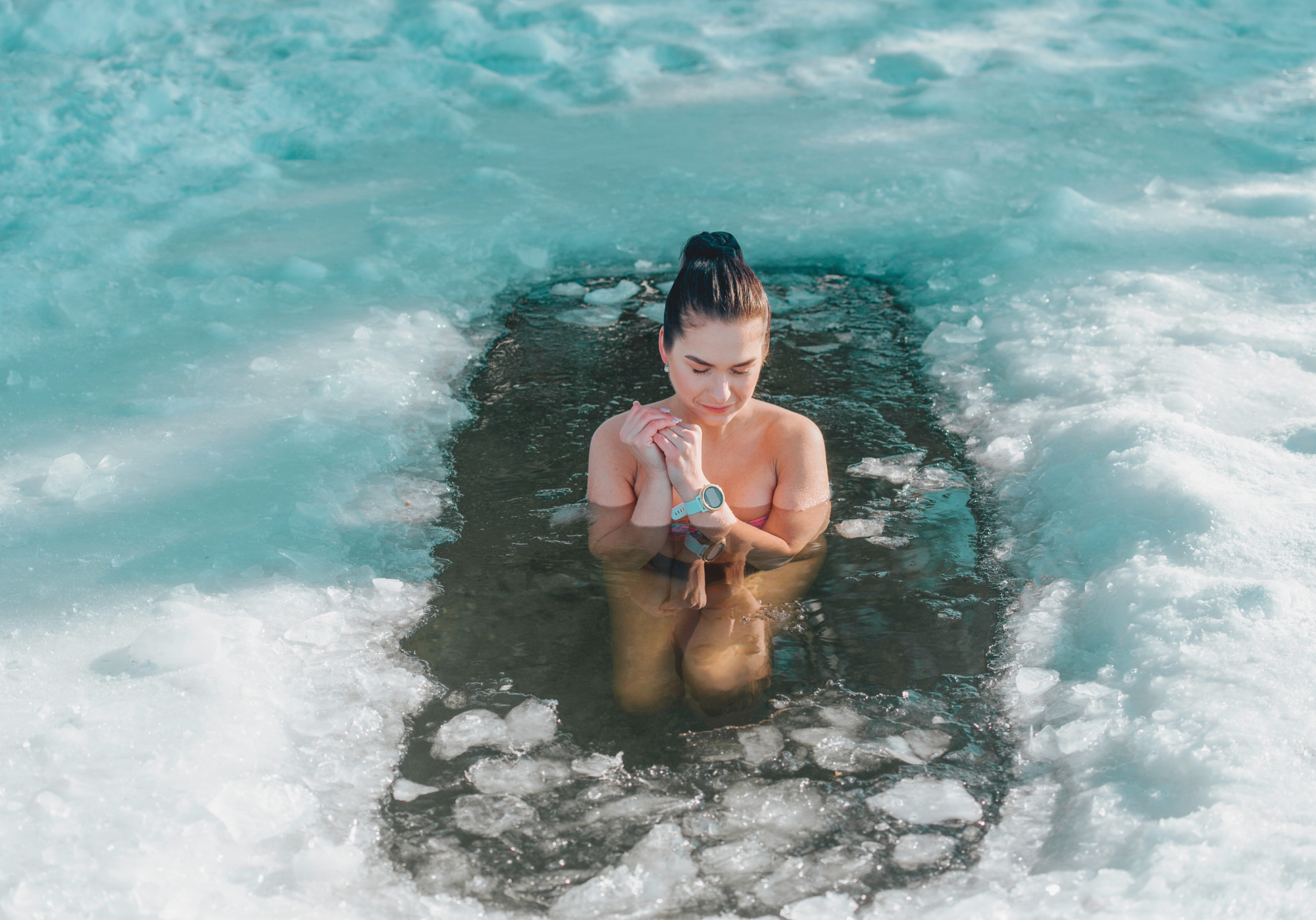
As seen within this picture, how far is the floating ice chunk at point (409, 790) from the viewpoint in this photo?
8.09 feet

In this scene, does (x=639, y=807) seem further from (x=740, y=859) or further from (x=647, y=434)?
(x=647, y=434)

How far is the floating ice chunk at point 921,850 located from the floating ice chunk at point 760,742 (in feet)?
1.22

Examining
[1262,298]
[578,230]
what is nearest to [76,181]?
[578,230]

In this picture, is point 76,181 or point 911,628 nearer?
point 911,628

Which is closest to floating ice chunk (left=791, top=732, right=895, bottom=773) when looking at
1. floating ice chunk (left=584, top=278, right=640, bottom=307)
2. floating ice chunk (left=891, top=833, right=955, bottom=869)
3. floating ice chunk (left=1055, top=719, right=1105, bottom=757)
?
floating ice chunk (left=891, top=833, right=955, bottom=869)

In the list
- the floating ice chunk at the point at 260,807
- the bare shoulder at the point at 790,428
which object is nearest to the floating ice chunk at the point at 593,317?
the bare shoulder at the point at 790,428

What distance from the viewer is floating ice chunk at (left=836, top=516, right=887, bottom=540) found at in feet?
11.3

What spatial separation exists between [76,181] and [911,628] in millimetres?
5096

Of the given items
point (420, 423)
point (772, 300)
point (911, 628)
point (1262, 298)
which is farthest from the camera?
point (772, 300)

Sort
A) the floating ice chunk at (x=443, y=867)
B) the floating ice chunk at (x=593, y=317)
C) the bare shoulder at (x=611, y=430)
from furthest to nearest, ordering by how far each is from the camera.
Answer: the floating ice chunk at (x=593, y=317) < the bare shoulder at (x=611, y=430) < the floating ice chunk at (x=443, y=867)

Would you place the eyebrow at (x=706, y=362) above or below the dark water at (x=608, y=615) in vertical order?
above

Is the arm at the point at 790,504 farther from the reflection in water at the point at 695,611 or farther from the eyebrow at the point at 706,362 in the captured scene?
the eyebrow at the point at 706,362

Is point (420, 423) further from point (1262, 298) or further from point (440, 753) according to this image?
point (1262, 298)

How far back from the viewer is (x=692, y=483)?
2994 millimetres
